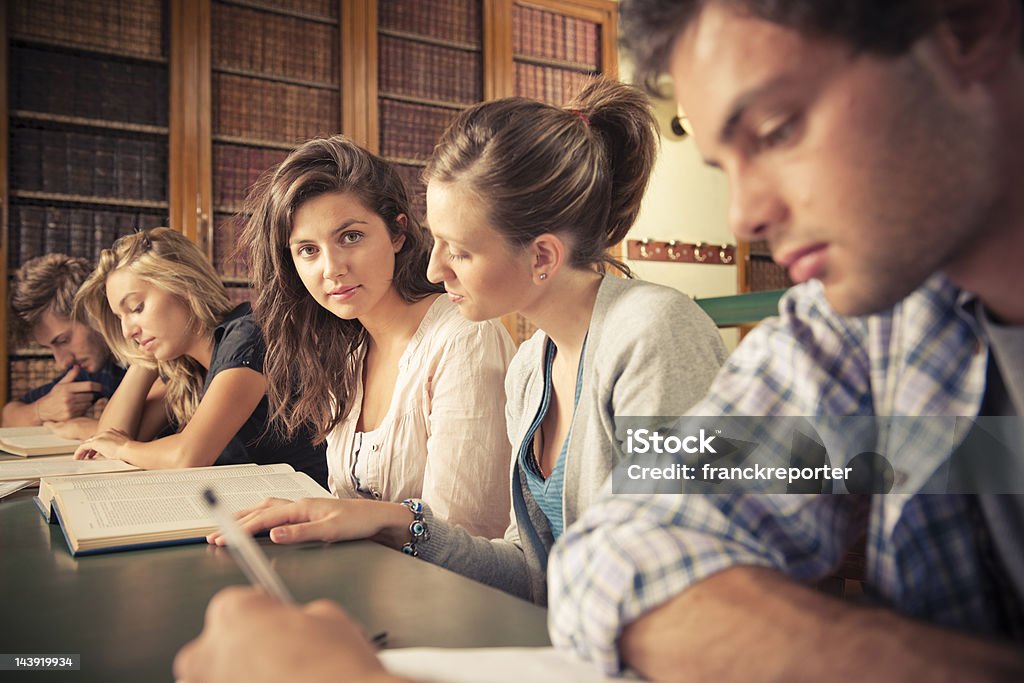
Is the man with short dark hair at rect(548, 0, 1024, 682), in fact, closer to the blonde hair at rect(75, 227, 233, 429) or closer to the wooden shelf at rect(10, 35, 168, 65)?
the blonde hair at rect(75, 227, 233, 429)

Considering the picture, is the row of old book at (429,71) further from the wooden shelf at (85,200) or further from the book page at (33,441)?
the book page at (33,441)

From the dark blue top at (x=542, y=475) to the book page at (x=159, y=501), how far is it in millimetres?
316

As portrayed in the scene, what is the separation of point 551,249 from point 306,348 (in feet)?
2.65

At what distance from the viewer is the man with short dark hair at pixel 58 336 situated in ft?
9.67

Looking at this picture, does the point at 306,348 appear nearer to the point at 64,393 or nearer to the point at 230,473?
the point at 230,473

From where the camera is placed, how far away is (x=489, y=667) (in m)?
0.52

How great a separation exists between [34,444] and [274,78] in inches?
79.1

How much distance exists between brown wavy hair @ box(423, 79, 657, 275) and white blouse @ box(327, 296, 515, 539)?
1.11ft

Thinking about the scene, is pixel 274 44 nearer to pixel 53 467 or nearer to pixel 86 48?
pixel 86 48

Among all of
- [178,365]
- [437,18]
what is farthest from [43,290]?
[437,18]

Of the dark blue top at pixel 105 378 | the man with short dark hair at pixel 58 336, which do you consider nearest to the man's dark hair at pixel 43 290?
the man with short dark hair at pixel 58 336

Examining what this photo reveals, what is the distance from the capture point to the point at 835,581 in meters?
0.88

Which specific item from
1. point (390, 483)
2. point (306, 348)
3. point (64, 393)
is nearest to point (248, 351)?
point (306, 348)

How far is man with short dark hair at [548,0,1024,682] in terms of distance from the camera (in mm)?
486
